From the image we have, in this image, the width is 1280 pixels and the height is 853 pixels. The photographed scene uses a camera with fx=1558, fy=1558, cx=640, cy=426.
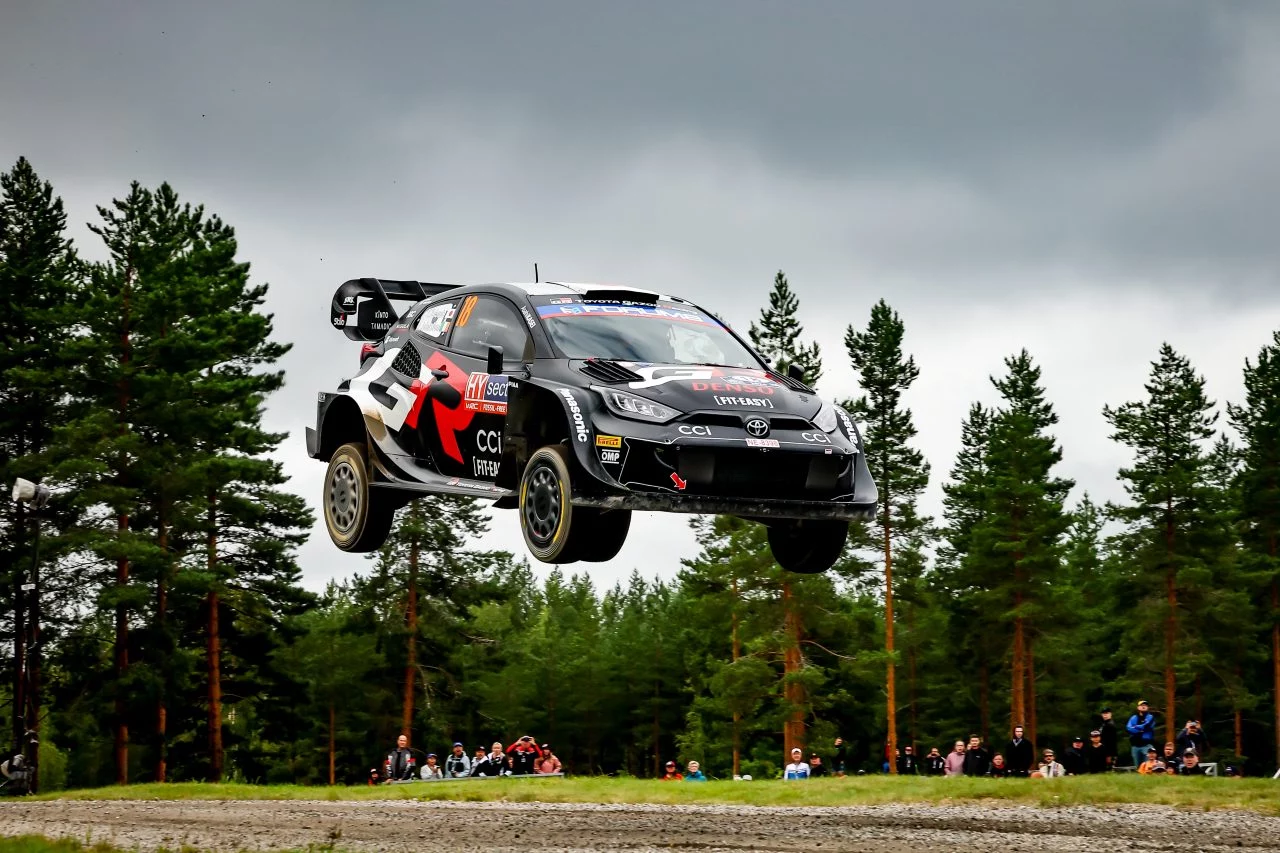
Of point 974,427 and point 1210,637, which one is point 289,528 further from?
point 1210,637

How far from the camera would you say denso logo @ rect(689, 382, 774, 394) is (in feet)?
34.6

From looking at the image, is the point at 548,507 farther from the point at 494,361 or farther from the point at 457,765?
the point at 457,765

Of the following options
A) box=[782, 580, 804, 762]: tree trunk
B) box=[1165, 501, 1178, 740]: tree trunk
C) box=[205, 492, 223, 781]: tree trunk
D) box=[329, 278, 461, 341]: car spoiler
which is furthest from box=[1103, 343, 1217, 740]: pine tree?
box=[329, 278, 461, 341]: car spoiler

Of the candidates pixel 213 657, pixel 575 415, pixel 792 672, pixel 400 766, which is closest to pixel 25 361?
pixel 213 657

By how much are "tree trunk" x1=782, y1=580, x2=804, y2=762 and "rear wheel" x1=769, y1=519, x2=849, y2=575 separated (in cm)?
3842

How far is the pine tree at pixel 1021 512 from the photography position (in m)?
57.6

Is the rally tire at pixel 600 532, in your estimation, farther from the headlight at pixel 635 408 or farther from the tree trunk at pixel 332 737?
the tree trunk at pixel 332 737

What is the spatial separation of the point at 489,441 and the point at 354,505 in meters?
2.35

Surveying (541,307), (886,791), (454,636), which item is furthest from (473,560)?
(541,307)

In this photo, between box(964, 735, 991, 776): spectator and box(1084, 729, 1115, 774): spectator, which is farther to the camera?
box(964, 735, 991, 776): spectator

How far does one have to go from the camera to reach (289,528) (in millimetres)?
46875

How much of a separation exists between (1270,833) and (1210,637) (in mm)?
50539

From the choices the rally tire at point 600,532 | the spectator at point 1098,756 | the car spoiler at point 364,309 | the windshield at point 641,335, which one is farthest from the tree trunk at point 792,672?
the rally tire at point 600,532

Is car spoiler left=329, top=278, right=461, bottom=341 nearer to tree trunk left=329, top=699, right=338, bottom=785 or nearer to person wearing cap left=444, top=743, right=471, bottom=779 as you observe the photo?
person wearing cap left=444, top=743, right=471, bottom=779
